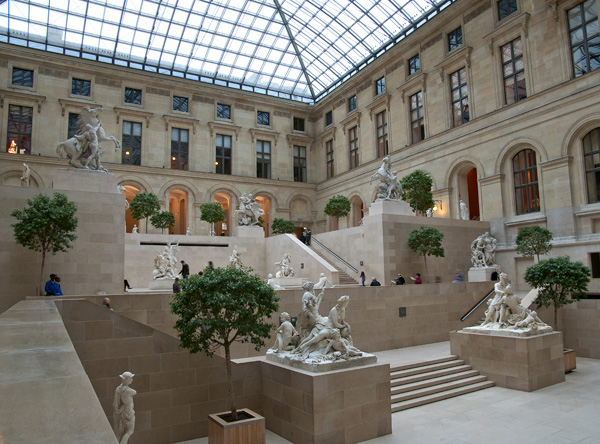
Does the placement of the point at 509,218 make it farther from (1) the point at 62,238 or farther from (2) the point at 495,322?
(1) the point at 62,238

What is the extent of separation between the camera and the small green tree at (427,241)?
22.0 metres

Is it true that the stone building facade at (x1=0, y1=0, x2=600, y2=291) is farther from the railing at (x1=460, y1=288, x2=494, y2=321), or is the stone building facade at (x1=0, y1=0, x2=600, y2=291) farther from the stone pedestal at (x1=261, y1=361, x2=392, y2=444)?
the stone pedestal at (x1=261, y1=361, x2=392, y2=444)

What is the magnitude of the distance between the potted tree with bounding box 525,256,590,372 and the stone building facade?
7.06m

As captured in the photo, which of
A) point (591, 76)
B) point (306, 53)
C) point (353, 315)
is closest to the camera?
point (353, 315)

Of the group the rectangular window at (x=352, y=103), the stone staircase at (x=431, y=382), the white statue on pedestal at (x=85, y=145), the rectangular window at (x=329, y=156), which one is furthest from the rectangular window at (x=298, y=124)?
the stone staircase at (x=431, y=382)

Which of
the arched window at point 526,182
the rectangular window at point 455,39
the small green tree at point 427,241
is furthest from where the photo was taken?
the rectangular window at point 455,39

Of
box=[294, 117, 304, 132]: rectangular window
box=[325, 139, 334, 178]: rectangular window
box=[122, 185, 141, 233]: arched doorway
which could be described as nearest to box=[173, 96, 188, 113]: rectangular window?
box=[122, 185, 141, 233]: arched doorway

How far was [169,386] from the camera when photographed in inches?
356

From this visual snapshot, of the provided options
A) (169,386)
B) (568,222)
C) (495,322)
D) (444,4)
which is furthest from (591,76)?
(169,386)

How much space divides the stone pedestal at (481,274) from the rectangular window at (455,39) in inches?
620

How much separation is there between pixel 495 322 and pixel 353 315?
430 centimetres

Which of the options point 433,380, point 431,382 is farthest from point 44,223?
point 433,380

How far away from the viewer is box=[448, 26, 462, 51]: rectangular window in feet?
98.8

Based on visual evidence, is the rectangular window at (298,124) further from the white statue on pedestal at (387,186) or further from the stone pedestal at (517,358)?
the stone pedestal at (517,358)
